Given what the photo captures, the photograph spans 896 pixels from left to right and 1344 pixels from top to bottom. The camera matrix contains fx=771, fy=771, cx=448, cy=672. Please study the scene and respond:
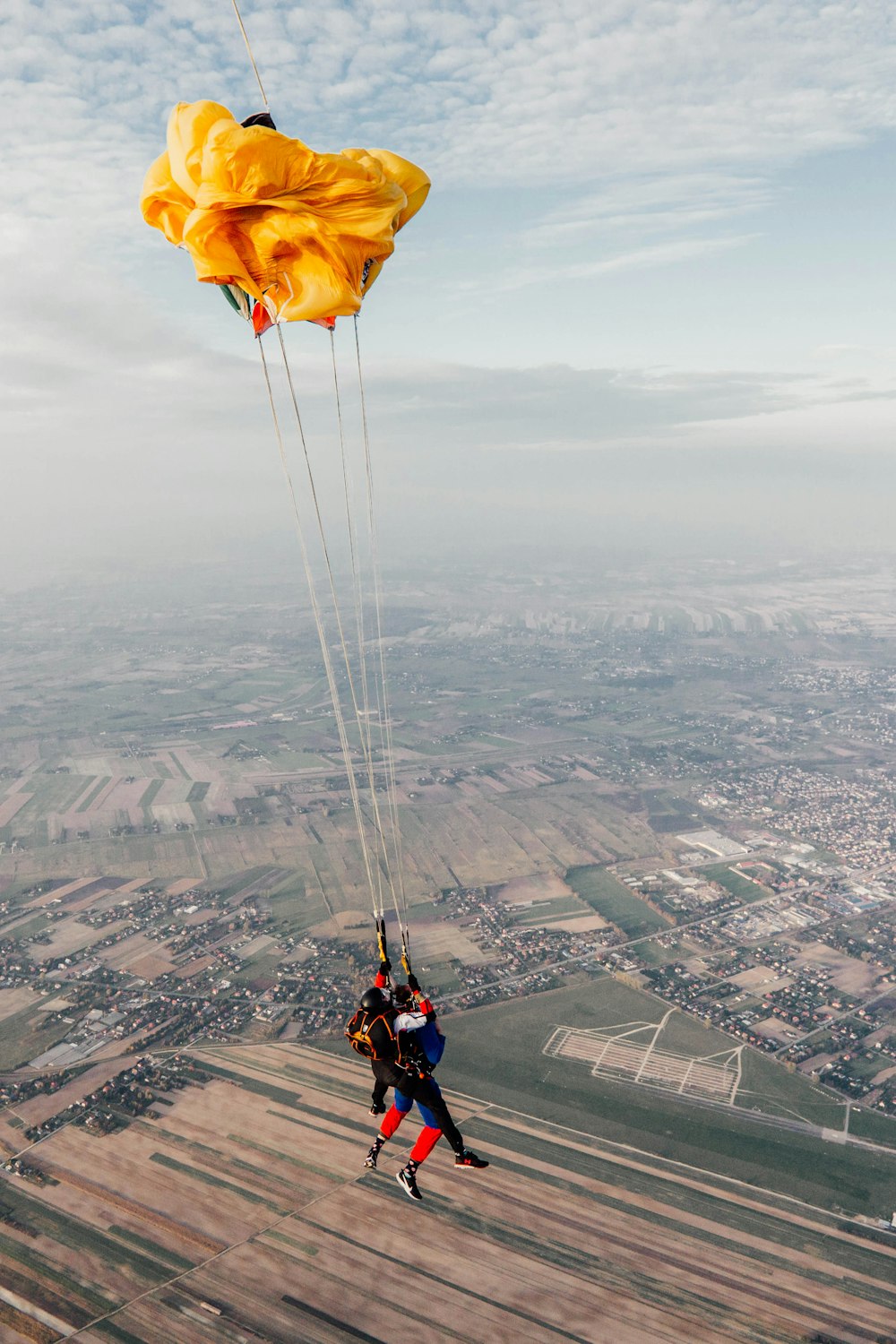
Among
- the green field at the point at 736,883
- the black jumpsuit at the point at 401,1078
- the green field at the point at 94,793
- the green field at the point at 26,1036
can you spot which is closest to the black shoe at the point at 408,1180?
the black jumpsuit at the point at 401,1078

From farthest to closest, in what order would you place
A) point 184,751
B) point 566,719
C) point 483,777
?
point 566,719 < point 184,751 < point 483,777

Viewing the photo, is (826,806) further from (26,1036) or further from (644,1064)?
(26,1036)

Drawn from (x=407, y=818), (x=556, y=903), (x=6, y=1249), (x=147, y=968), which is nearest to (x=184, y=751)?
(x=407, y=818)

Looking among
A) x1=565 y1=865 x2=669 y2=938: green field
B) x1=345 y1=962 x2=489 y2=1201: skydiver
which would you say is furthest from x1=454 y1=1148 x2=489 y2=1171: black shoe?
x1=565 y1=865 x2=669 y2=938: green field

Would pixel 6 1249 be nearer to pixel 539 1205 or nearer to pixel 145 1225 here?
pixel 145 1225

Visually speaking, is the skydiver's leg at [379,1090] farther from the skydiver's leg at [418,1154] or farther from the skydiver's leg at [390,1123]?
the skydiver's leg at [418,1154]

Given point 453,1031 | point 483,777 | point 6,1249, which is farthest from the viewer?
point 483,777
